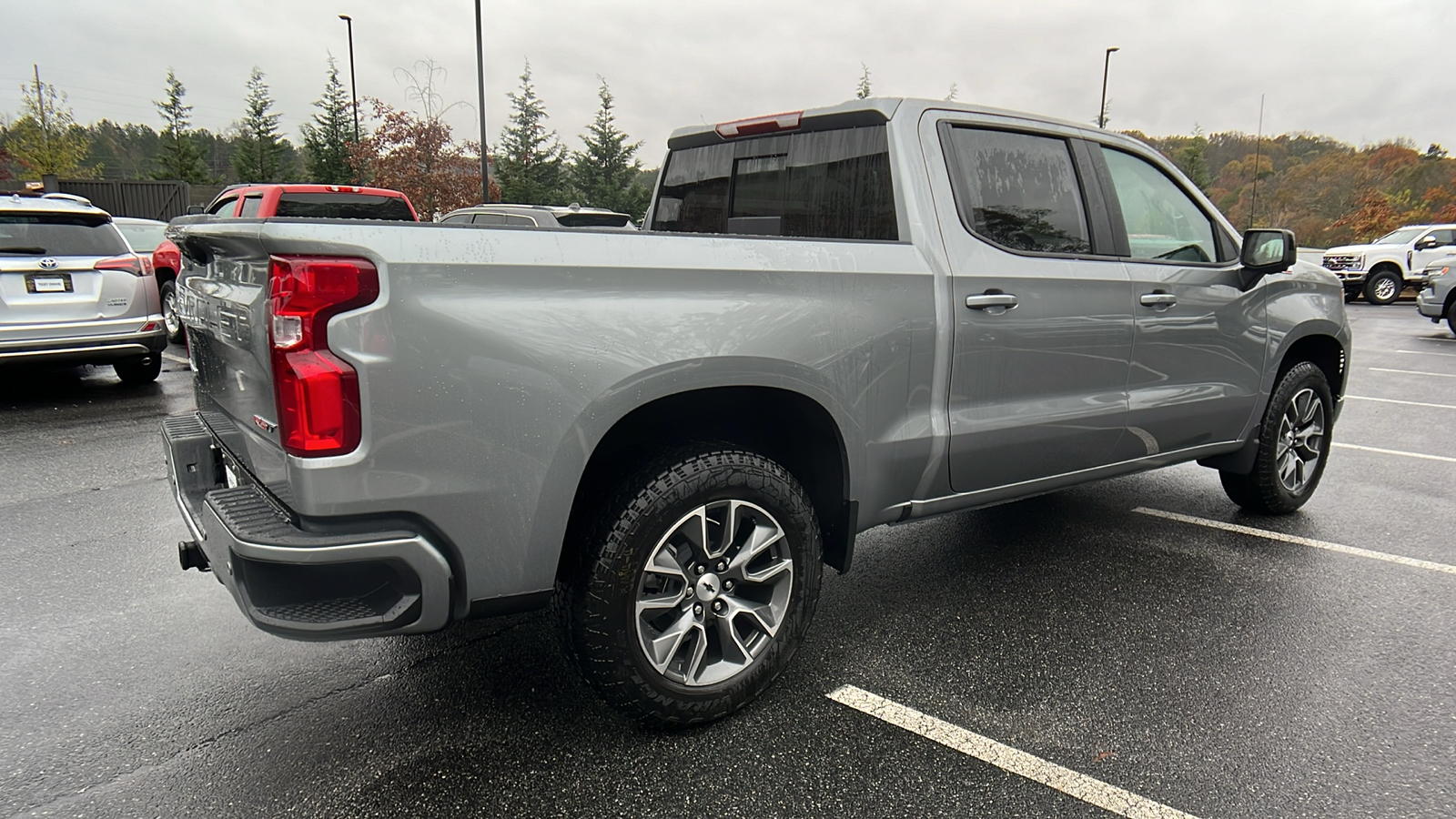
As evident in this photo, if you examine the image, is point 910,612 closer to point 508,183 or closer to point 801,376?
point 801,376

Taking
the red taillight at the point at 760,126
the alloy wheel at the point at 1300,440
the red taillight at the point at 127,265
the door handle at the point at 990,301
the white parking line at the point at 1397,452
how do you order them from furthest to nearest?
1. the red taillight at the point at 127,265
2. the white parking line at the point at 1397,452
3. the alloy wheel at the point at 1300,440
4. the red taillight at the point at 760,126
5. the door handle at the point at 990,301

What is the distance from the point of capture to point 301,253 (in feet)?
6.35

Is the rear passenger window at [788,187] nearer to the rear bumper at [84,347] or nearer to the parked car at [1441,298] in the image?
the rear bumper at [84,347]

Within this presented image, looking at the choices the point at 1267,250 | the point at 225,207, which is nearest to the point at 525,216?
the point at 225,207

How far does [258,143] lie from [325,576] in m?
55.4

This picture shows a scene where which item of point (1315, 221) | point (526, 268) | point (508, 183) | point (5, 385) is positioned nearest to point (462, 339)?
point (526, 268)

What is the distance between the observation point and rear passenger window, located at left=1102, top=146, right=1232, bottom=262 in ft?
12.1

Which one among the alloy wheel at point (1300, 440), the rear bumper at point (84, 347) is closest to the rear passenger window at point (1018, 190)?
the alloy wheel at point (1300, 440)

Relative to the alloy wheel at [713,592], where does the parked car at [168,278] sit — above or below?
above

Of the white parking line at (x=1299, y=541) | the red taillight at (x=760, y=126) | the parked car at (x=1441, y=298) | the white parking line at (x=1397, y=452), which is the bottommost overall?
the white parking line at (x=1299, y=541)

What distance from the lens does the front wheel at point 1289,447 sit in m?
4.42

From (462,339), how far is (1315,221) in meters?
52.8

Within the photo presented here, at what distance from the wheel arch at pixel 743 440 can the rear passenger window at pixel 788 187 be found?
0.72m

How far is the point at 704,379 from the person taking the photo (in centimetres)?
244
